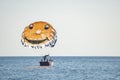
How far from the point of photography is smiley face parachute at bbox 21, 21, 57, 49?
8869 centimetres

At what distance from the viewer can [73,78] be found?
85.2 metres

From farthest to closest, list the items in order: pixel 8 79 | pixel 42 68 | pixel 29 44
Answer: pixel 42 68 < pixel 29 44 < pixel 8 79

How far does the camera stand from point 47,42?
8906cm

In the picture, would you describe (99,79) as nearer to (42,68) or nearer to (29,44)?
(29,44)

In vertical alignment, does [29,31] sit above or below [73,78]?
above

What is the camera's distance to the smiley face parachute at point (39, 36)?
8869 cm

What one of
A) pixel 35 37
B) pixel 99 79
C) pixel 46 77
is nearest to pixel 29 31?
pixel 35 37

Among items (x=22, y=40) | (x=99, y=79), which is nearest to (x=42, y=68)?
(x=22, y=40)

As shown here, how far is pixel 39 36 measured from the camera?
8875cm

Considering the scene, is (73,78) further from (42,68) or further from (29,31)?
(42,68)

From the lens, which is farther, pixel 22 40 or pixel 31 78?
pixel 22 40

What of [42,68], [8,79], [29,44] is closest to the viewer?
[8,79]

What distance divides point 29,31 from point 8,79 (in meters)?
11.2

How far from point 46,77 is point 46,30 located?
28.2 feet
